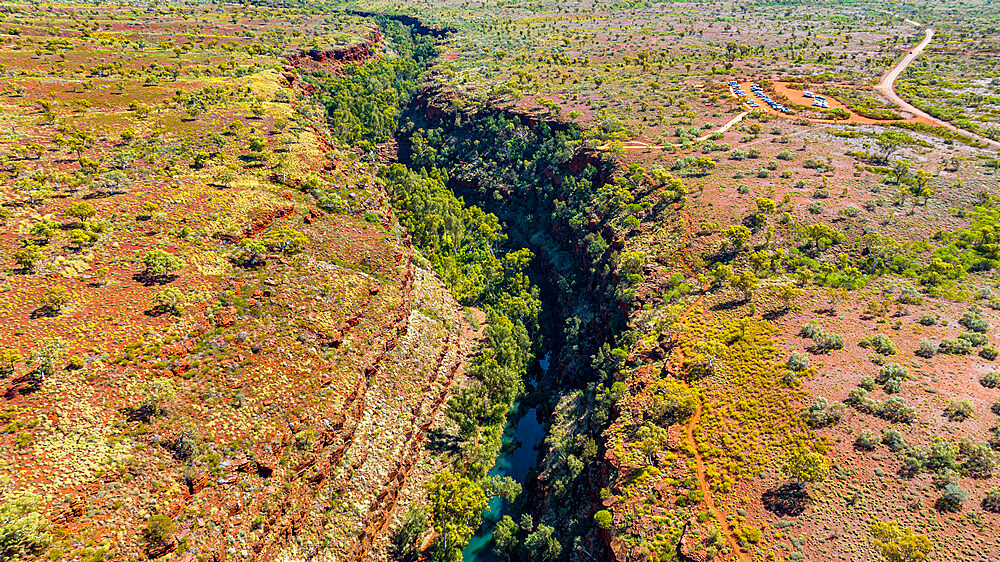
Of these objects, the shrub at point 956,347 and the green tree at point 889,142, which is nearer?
the shrub at point 956,347

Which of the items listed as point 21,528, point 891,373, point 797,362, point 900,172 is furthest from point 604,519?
point 900,172

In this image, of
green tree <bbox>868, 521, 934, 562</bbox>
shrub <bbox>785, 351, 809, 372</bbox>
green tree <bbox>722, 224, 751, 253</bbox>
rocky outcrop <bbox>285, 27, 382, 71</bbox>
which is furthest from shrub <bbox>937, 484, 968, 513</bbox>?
A: rocky outcrop <bbox>285, 27, 382, 71</bbox>

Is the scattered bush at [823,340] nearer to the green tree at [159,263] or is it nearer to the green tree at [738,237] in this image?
the green tree at [738,237]

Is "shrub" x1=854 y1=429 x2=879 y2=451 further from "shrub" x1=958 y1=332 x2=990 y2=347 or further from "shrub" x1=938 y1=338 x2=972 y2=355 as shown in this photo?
"shrub" x1=958 y1=332 x2=990 y2=347

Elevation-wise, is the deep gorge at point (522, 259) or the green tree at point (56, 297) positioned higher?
the green tree at point (56, 297)

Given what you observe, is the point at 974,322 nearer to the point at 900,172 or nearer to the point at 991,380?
the point at 991,380

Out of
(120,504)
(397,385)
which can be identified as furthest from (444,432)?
(120,504)

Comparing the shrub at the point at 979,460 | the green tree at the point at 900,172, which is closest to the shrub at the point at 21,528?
the shrub at the point at 979,460
